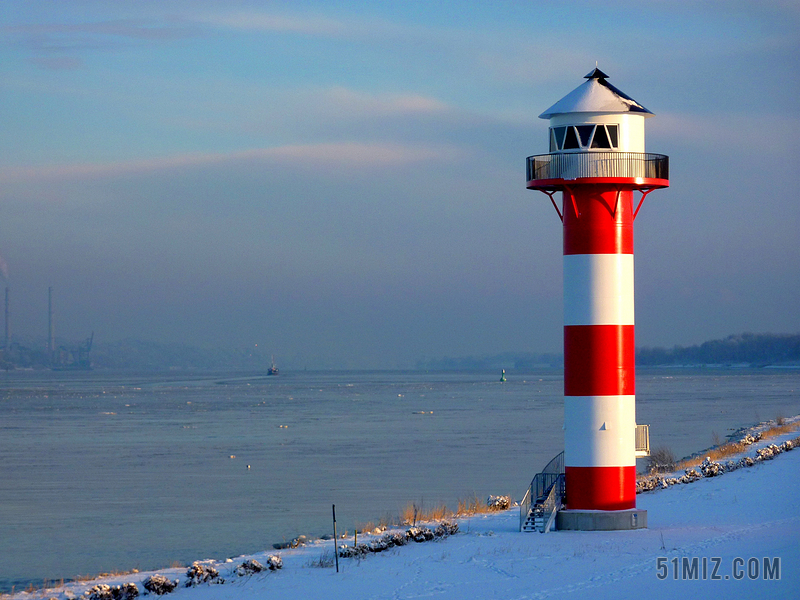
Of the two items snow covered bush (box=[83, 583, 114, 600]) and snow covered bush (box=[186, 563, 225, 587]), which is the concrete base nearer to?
snow covered bush (box=[186, 563, 225, 587])

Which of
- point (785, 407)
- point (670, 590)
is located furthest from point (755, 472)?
point (785, 407)

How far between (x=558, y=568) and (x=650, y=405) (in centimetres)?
6521

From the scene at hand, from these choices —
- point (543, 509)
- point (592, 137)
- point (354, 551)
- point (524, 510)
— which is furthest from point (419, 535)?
point (592, 137)

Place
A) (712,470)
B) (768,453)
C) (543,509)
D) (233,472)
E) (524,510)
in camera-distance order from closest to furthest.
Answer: (543,509) → (524,510) → (712,470) → (768,453) → (233,472)

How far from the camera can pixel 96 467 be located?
36.4 m

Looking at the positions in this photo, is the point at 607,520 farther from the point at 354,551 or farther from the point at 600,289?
the point at 354,551

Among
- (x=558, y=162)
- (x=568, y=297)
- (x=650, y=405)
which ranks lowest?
(x=650, y=405)

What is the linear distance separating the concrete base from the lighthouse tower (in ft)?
0.06

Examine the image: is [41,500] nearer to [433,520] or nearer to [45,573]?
[45,573]

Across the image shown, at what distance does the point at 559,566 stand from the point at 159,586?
5.76 m

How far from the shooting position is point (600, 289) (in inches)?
693

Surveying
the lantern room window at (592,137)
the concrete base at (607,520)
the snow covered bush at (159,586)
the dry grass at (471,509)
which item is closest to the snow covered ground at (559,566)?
the snow covered bush at (159,586)

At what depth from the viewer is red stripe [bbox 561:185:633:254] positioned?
57.9ft

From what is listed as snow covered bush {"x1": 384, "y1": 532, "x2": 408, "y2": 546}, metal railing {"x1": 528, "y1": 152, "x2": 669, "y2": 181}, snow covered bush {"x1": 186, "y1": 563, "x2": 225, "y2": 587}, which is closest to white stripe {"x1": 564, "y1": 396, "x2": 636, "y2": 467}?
snow covered bush {"x1": 384, "y1": 532, "x2": 408, "y2": 546}
